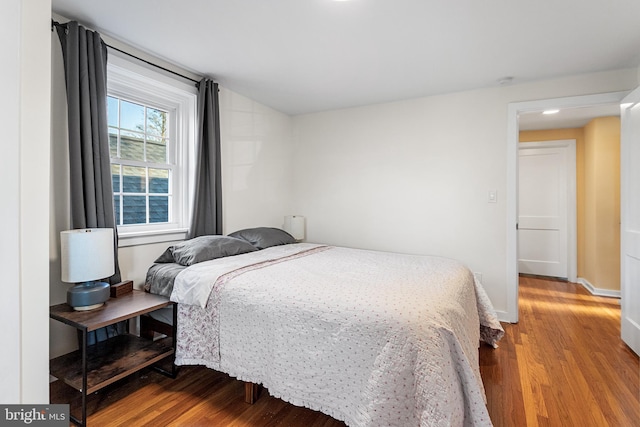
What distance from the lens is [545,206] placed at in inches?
197

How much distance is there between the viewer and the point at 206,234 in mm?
2924

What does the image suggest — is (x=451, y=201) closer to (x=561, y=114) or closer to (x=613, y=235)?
(x=561, y=114)

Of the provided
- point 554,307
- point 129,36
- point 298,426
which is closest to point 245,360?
point 298,426

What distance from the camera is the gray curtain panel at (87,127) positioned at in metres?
1.98

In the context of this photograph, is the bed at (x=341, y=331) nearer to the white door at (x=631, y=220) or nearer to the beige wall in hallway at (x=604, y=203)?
the white door at (x=631, y=220)

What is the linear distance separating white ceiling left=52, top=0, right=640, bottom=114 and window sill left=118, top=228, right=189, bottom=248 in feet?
4.69

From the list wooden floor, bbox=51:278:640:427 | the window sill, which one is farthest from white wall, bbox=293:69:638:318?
the window sill

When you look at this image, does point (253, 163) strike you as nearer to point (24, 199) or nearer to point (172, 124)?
point (172, 124)

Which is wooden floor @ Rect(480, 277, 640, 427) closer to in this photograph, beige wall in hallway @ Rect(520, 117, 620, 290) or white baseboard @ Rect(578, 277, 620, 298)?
white baseboard @ Rect(578, 277, 620, 298)

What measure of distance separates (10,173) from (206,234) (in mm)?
1859

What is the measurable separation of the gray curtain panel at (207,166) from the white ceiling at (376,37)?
0.72 ft

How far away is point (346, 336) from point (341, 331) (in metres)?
0.03

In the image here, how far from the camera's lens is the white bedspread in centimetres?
135

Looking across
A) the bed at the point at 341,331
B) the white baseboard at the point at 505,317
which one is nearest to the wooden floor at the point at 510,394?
the bed at the point at 341,331
